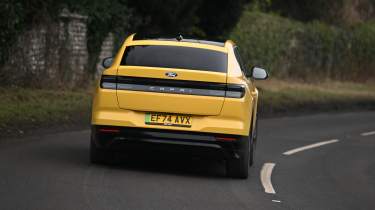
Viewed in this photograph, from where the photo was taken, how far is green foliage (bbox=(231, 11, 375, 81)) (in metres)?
38.9

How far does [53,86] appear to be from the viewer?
24.5m

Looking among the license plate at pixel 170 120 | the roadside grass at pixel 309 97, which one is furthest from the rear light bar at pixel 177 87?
the roadside grass at pixel 309 97

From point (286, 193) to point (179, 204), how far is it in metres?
1.93

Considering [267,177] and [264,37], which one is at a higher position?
[267,177]

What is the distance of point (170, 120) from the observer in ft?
41.2

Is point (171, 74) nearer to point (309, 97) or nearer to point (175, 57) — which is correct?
point (175, 57)

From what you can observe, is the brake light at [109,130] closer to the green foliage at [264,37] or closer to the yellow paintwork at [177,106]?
the yellow paintwork at [177,106]

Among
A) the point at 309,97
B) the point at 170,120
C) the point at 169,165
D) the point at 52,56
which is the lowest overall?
the point at 309,97

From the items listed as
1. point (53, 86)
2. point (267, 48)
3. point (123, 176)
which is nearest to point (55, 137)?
point (123, 176)

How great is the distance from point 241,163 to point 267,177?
71 cm

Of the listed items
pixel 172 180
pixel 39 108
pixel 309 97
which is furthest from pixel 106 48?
pixel 172 180

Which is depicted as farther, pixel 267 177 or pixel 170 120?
pixel 267 177

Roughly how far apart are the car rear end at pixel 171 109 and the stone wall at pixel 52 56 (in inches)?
425

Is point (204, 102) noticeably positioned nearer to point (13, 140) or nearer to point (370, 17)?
point (13, 140)
